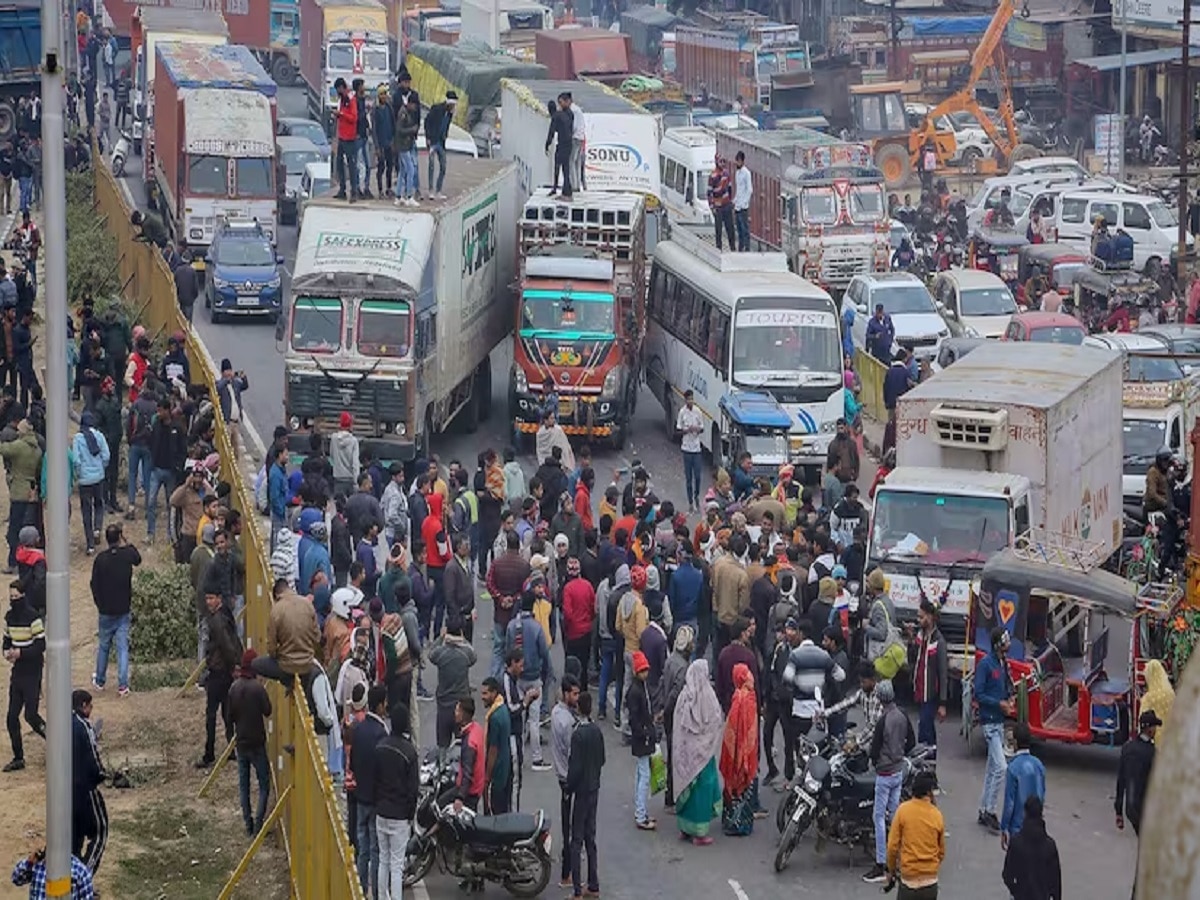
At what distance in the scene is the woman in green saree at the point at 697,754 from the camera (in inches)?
586

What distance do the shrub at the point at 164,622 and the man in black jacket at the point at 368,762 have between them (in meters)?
7.32

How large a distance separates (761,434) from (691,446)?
2.91ft

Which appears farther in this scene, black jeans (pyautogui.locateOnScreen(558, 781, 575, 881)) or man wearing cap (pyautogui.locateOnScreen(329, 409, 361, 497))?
man wearing cap (pyautogui.locateOnScreen(329, 409, 361, 497))

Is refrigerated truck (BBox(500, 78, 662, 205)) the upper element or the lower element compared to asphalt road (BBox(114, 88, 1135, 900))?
upper

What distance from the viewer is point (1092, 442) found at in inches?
874

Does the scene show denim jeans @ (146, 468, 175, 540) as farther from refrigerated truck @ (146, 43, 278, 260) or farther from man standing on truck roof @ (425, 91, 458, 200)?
refrigerated truck @ (146, 43, 278, 260)

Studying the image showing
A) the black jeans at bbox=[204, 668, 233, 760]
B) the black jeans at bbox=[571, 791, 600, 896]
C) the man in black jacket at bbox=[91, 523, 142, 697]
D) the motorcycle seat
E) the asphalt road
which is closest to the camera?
the motorcycle seat

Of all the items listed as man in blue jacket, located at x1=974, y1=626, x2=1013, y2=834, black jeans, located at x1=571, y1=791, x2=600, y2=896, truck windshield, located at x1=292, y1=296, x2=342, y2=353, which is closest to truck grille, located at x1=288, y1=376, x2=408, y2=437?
truck windshield, located at x1=292, y1=296, x2=342, y2=353

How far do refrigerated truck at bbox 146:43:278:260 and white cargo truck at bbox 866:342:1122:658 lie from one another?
23133mm

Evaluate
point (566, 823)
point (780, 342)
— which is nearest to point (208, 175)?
point (780, 342)

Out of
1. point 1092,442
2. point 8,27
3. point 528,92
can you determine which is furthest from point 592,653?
point 8,27

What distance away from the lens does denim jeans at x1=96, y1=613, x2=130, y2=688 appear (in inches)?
722

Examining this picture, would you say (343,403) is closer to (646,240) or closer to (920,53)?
(646,240)

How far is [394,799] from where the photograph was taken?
12.7 metres
